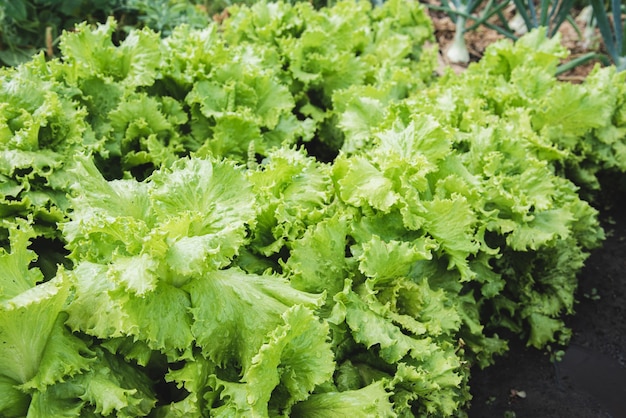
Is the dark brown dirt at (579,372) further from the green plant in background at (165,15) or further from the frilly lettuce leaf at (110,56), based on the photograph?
the green plant in background at (165,15)

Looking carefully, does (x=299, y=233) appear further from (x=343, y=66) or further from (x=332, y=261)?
(x=343, y=66)

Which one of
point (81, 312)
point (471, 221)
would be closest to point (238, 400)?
point (81, 312)

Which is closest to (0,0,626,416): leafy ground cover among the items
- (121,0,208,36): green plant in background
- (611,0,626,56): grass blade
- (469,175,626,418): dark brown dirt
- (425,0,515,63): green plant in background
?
(469,175,626,418): dark brown dirt

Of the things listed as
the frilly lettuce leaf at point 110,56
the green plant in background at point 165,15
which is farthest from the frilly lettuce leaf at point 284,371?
the green plant in background at point 165,15

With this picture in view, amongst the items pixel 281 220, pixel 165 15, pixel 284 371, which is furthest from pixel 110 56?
pixel 284 371

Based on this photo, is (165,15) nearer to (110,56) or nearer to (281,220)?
(110,56)

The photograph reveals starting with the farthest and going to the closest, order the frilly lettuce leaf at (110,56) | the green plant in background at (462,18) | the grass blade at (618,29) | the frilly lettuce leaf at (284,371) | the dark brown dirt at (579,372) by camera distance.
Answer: the green plant in background at (462,18) < the grass blade at (618,29) < the frilly lettuce leaf at (110,56) < the dark brown dirt at (579,372) < the frilly lettuce leaf at (284,371)

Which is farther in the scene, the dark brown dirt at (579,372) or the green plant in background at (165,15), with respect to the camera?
the green plant in background at (165,15)
